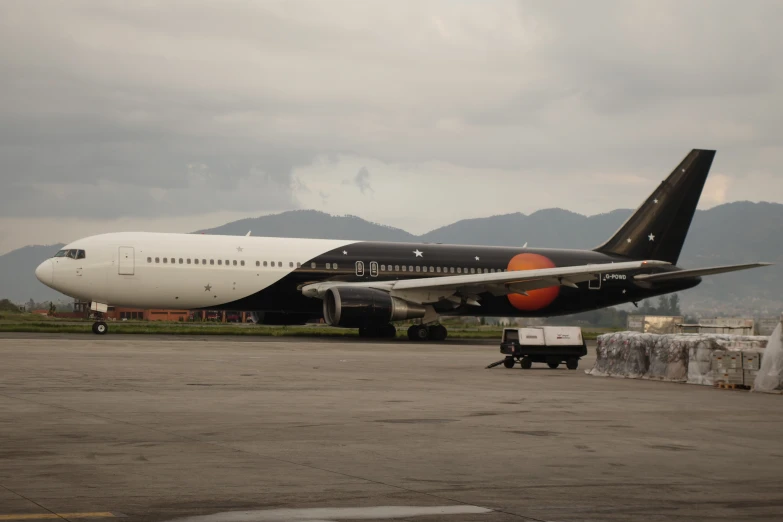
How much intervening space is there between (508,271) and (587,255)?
5100 mm

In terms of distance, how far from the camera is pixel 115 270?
1425 inches

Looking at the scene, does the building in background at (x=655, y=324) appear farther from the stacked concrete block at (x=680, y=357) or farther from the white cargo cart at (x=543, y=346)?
the stacked concrete block at (x=680, y=357)

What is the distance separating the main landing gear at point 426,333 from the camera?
40.8 metres

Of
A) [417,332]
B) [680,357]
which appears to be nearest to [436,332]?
[417,332]

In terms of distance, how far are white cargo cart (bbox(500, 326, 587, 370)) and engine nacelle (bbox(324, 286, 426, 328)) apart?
11.8m

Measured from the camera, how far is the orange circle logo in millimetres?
43250

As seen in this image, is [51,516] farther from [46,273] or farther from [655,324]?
[46,273]

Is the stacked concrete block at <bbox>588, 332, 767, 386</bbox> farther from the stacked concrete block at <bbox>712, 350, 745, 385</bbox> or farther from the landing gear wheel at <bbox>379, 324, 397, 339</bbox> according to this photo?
the landing gear wheel at <bbox>379, 324, 397, 339</bbox>

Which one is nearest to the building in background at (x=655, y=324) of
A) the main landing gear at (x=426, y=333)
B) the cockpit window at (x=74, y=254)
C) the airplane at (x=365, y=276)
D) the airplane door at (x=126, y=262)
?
the airplane at (x=365, y=276)

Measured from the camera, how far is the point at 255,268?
124 ft

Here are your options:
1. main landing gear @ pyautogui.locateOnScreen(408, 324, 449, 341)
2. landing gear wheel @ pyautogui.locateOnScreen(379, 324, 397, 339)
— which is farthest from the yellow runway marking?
landing gear wheel @ pyautogui.locateOnScreen(379, 324, 397, 339)

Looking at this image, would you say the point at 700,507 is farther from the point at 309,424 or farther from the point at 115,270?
the point at 115,270

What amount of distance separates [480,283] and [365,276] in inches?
186

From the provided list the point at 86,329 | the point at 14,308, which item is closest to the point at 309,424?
the point at 86,329
